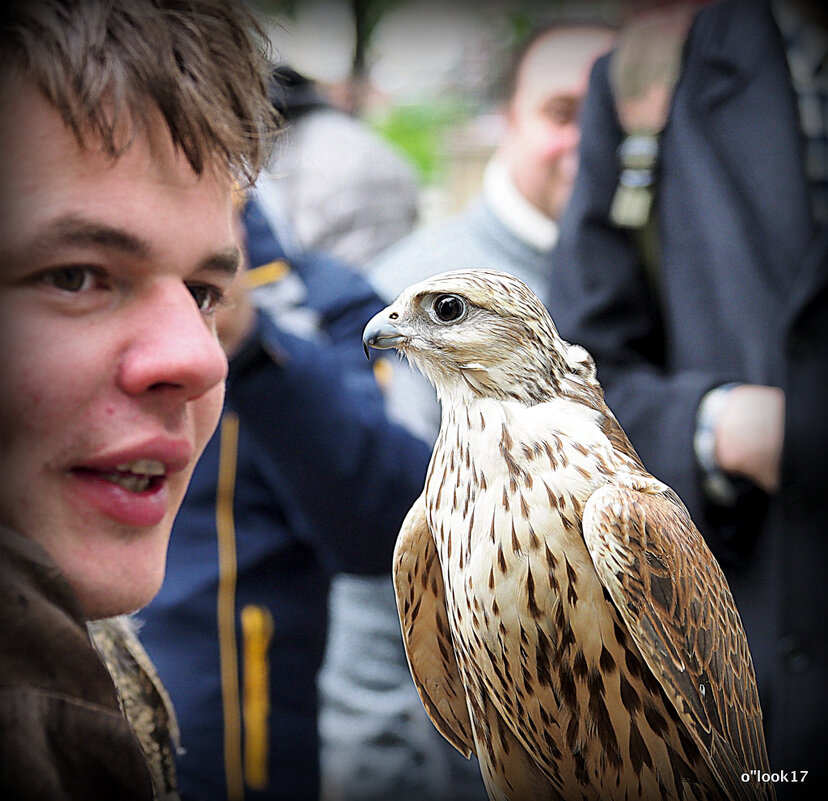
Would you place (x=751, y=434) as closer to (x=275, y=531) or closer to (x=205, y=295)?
(x=205, y=295)

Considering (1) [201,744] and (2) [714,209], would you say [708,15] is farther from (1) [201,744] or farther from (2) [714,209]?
(1) [201,744]

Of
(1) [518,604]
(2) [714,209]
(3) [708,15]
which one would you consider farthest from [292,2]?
(1) [518,604]

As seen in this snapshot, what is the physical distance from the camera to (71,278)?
0.96 m

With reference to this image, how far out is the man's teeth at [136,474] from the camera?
996 millimetres

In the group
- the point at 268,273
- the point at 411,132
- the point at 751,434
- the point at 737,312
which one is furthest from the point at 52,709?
the point at 411,132

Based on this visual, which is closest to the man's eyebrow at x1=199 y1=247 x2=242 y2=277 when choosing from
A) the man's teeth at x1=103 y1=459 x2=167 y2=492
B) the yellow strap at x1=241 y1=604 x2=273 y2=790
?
the man's teeth at x1=103 y1=459 x2=167 y2=492

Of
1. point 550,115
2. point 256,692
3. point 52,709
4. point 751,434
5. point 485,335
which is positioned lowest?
point 256,692

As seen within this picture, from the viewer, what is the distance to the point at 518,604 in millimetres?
994

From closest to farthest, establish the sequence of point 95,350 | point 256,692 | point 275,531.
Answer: point 95,350, point 256,692, point 275,531

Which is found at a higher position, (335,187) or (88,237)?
(335,187)

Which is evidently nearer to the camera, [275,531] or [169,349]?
[169,349]

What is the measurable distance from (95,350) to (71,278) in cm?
9

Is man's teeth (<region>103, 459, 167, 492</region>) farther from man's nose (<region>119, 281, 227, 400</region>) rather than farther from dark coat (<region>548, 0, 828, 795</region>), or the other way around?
dark coat (<region>548, 0, 828, 795</region>)

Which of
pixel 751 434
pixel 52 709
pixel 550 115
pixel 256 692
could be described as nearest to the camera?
pixel 52 709
